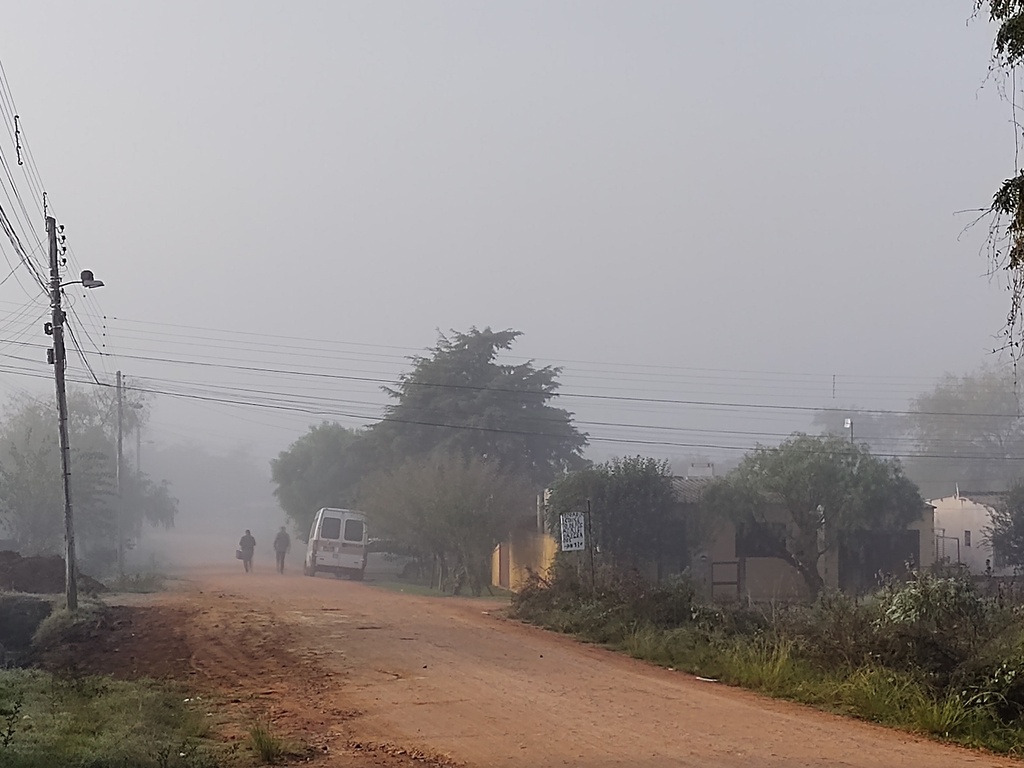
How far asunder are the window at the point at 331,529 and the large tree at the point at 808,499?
13.6 meters

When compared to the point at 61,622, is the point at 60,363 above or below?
above

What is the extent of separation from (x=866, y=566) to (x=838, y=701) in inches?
1050

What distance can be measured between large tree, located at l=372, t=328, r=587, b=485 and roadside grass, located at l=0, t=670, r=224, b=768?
40289 mm

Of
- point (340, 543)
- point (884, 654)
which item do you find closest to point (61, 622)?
point (884, 654)

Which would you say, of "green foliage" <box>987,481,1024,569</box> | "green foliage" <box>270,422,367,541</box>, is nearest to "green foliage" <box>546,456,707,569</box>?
"green foliage" <box>987,481,1024,569</box>

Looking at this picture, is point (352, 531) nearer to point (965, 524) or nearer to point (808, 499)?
point (808, 499)

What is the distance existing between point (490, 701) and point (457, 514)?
22.3 metres

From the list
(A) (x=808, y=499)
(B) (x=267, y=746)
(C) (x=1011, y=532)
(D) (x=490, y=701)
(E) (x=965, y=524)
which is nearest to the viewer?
(B) (x=267, y=746)

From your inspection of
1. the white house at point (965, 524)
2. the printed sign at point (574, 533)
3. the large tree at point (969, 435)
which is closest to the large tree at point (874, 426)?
the large tree at point (969, 435)

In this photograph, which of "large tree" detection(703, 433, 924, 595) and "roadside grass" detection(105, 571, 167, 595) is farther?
"large tree" detection(703, 433, 924, 595)

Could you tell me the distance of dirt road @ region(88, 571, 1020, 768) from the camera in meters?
9.99

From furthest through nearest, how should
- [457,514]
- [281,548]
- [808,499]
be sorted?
1. [281,548]
2. [808,499]
3. [457,514]

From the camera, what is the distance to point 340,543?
41562mm

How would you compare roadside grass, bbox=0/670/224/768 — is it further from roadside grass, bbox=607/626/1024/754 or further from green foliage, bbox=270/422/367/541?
green foliage, bbox=270/422/367/541
